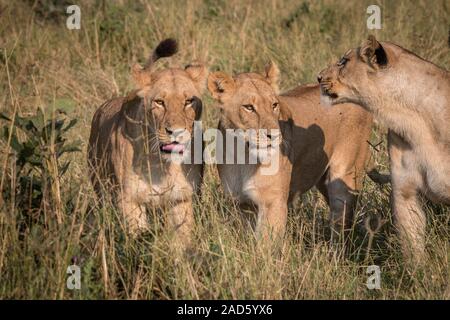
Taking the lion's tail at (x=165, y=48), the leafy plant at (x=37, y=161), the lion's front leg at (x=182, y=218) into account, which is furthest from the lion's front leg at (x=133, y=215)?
the lion's tail at (x=165, y=48)

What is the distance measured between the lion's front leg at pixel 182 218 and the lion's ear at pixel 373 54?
1.11 m

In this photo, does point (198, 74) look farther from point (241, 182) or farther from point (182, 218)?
point (182, 218)

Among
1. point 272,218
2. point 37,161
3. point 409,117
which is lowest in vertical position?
point 272,218

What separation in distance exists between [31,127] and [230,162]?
107 centimetres

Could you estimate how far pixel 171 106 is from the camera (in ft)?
14.7

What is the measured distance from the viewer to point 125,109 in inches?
192

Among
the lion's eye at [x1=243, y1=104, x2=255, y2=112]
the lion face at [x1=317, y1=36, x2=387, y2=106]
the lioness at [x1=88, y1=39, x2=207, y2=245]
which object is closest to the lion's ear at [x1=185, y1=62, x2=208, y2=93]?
the lioness at [x1=88, y1=39, x2=207, y2=245]

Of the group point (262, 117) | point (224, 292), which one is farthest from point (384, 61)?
point (224, 292)

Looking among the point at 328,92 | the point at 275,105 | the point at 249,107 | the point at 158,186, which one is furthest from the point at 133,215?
the point at 328,92

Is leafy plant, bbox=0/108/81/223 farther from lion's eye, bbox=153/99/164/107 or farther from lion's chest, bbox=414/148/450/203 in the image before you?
lion's chest, bbox=414/148/450/203

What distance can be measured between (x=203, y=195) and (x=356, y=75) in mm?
1039

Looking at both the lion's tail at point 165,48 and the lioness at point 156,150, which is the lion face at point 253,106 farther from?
the lion's tail at point 165,48

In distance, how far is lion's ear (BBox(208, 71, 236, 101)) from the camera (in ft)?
15.6
